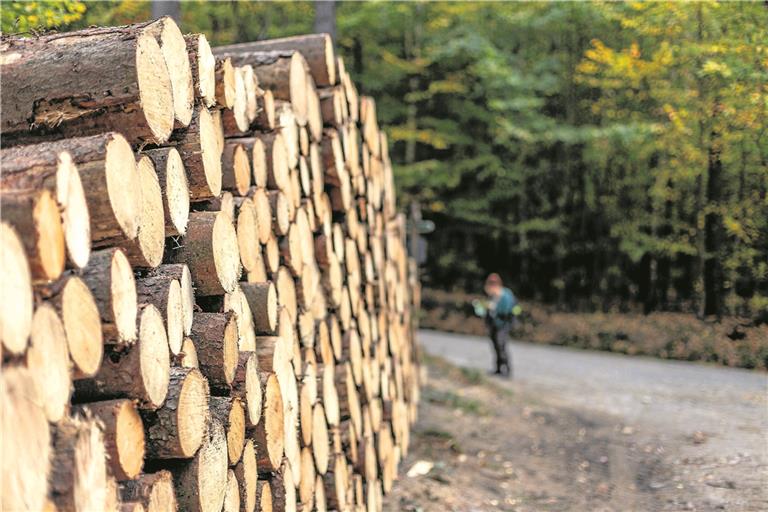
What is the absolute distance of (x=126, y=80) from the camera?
102 inches

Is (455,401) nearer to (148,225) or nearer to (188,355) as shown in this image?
(188,355)

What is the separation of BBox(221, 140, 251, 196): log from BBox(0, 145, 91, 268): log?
57.2 inches

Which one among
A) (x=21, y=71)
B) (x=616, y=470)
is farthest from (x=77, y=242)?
(x=616, y=470)

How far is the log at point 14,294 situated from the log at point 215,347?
1.22 m

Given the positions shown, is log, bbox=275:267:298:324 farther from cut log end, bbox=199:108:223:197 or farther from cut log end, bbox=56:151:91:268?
cut log end, bbox=56:151:91:268

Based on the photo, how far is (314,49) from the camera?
16.8ft

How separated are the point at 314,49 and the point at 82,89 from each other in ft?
8.90

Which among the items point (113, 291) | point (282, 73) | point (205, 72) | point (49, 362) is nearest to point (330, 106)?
point (282, 73)

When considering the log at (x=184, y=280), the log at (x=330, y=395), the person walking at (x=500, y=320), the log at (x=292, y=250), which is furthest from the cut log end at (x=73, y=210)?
the person walking at (x=500, y=320)

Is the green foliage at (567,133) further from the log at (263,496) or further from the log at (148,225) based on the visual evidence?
the log at (148,225)

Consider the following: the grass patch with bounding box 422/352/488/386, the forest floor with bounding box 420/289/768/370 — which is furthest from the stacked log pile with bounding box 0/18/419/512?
the grass patch with bounding box 422/352/488/386

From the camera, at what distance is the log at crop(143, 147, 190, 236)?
281 cm

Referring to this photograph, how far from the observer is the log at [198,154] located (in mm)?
3115

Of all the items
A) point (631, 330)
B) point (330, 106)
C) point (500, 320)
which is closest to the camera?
point (330, 106)
